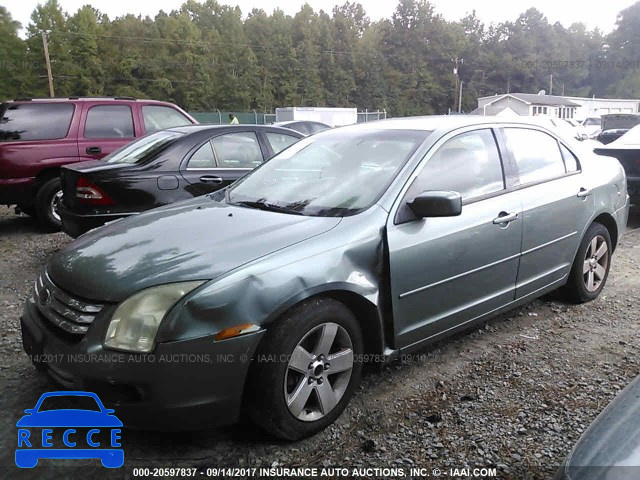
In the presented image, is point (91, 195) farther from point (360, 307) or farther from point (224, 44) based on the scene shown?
point (224, 44)

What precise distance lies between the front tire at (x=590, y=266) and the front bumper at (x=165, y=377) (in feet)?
9.77

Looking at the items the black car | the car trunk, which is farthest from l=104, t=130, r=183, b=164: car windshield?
the car trunk

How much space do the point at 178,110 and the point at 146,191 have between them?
126 inches

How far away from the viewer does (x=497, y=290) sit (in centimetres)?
341

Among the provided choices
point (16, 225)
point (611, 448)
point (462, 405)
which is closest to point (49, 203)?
point (16, 225)

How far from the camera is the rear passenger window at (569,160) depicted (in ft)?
13.3

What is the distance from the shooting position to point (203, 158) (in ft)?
18.1

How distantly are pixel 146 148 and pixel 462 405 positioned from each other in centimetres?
422

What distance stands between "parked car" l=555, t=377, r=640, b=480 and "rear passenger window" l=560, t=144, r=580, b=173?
263cm

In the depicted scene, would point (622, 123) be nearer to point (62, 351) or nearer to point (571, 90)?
point (62, 351)

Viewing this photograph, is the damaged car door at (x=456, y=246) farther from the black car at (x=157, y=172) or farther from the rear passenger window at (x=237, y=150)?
the rear passenger window at (x=237, y=150)

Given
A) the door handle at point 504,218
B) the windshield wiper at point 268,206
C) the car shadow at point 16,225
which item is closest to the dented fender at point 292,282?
the windshield wiper at point 268,206

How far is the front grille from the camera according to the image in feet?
7.46

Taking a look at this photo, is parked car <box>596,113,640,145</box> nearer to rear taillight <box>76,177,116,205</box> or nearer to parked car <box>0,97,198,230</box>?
parked car <box>0,97,198,230</box>
